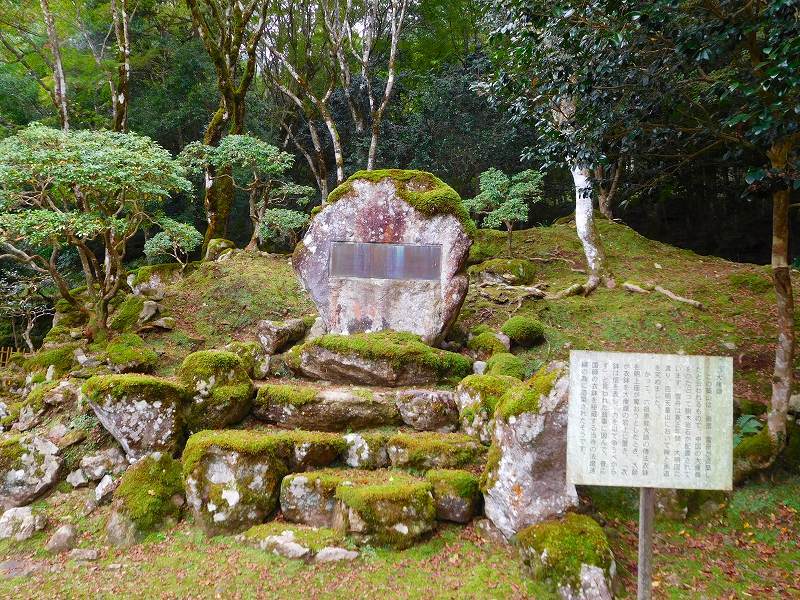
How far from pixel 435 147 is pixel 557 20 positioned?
41.4ft

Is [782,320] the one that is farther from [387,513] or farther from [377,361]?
[377,361]

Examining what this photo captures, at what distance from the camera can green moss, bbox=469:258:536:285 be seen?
44.4ft

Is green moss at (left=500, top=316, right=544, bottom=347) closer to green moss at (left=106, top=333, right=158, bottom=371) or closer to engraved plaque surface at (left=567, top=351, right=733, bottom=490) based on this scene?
engraved plaque surface at (left=567, top=351, right=733, bottom=490)

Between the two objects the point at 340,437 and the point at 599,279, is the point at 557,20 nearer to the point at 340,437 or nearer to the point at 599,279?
the point at 340,437

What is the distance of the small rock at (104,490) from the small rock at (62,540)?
492mm

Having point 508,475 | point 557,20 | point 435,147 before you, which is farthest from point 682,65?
point 435,147

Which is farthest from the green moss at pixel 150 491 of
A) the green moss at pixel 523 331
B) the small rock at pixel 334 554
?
the green moss at pixel 523 331

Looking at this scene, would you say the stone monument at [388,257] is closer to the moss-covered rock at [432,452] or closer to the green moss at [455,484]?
the moss-covered rock at [432,452]

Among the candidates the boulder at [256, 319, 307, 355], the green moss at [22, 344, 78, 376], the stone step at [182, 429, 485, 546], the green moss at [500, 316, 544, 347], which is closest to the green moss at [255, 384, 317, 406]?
the stone step at [182, 429, 485, 546]

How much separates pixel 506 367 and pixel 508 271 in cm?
607

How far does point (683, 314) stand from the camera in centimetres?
1081

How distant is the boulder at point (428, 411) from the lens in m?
7.09

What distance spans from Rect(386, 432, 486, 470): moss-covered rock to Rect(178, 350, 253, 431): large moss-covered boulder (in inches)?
87.5

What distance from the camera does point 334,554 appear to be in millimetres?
5184
